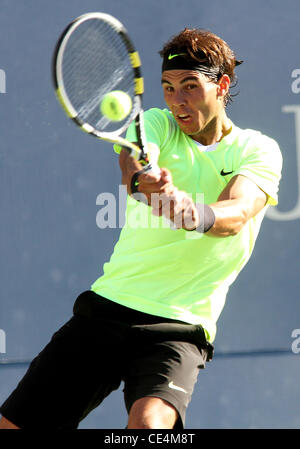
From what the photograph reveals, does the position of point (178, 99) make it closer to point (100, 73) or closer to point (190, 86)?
point (190, 86)

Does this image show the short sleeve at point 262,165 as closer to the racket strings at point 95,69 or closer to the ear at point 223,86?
the ear at point 223,86

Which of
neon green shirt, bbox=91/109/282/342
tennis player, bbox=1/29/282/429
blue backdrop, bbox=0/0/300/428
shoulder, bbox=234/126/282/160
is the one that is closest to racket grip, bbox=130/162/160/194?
tennis player, bbox=1/29/282/429

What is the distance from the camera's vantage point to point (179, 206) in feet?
7.20

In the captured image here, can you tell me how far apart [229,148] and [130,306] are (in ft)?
1.95

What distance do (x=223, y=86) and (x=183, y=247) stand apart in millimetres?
576

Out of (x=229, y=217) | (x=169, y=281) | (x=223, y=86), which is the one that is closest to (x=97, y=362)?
(x=169, y=281)

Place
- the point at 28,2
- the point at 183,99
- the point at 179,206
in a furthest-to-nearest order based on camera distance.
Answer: the point at 28,2, the point at 183,99, the point at 179,206

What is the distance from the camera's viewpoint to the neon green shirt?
2.60 metres

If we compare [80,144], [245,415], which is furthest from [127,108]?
[245,415]

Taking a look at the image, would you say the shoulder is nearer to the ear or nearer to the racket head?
the ear

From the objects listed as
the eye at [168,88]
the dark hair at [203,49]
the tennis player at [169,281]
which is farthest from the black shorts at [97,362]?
the dark hair at [203,49]

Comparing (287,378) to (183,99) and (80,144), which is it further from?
(183,99)

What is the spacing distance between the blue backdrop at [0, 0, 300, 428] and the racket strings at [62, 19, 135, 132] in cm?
122

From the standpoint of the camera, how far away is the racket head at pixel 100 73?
2422 millimetres
